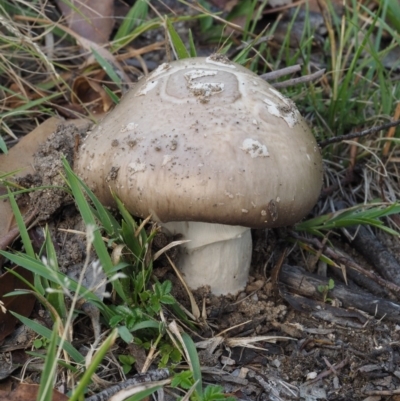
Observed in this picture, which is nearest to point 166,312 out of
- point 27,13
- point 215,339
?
point 215,339

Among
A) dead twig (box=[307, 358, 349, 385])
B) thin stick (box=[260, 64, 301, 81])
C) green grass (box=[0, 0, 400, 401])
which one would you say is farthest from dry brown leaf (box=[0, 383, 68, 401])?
thin stick (box=[260, 64, 301, 81])

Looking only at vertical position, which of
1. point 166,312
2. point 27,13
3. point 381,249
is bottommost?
point 381,249

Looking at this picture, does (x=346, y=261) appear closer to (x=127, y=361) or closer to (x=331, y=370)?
(x=331, y=370)

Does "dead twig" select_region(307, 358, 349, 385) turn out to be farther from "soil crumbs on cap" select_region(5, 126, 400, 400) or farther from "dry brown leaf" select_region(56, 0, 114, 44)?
"dry brown leaf" select_region(56, 0, 114, 44)

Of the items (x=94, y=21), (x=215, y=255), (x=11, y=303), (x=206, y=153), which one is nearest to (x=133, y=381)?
(x=11, y=303)

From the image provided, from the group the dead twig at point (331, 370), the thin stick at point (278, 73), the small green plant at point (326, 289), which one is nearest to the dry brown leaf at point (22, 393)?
the dead twig at point (331, 370)

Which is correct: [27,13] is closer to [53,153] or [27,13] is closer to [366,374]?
[53,153]

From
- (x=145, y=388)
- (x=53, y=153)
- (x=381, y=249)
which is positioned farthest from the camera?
(x=381, y=249)
